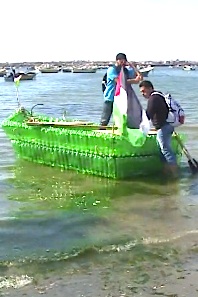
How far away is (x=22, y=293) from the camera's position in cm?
501

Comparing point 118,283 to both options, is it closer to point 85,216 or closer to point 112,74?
point 85,216

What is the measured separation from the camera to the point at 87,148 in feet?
31.6

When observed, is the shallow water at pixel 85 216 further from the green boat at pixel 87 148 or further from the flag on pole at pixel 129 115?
the flag on pole at pixel 129 115

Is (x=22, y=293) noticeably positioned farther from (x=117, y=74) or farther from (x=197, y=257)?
(x=117, y=74)

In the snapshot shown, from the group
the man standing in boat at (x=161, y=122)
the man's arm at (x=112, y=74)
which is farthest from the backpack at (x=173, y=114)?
the man's arm at (x=112, y=74)

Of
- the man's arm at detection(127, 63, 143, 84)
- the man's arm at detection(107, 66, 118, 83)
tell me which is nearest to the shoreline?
the man's arm at detection(127, 63, 143, 84)

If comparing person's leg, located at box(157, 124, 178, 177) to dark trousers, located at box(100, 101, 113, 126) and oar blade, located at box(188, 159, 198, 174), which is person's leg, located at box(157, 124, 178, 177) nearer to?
oar blade, located at box(188, 159, 198, 174)

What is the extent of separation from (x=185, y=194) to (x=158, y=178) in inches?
40.1

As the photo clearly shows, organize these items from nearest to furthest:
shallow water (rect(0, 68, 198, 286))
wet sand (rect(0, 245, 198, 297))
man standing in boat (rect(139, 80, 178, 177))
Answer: wet sand (rect(0, 245, 198, 297)) < shallow water (rect(0, 68, 198, 286)) < man standing in boat (rect(139, 80, 178, 177))

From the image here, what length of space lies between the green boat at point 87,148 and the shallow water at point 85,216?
21 centimetres

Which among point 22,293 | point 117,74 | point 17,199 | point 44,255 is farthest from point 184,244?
point 117,74

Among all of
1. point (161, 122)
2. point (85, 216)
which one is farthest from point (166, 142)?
point (85, 216)

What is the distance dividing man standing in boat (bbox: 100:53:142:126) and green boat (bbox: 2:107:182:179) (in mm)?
532

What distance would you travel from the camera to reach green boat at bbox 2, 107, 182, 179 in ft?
30.2
